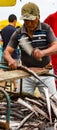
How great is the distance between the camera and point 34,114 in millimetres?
4031

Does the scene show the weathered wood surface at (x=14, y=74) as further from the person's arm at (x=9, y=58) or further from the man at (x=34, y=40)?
the man at (x=34, y=40)

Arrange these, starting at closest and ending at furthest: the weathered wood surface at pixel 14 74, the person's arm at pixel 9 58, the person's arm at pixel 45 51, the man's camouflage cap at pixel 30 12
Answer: the weathered wood surface at pixel 14 74, the person's arm at pixel 9 58, the person's arm at pixel 45 51, the man's camouflage cap at pixel 30 12

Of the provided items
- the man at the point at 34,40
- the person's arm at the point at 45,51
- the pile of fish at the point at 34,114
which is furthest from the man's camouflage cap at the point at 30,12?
the pile of fish at the point at 34,114

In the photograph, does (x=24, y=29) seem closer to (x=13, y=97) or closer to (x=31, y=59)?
(x=31, y=59)

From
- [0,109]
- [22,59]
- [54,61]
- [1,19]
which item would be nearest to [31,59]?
[22,59]

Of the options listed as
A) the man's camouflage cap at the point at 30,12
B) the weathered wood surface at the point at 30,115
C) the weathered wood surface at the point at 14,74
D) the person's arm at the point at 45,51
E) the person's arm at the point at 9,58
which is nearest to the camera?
the weathered wood surface at the point at 30,115

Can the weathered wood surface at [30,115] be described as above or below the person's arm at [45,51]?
below

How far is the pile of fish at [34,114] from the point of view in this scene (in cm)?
382

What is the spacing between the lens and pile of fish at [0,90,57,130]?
150 inches

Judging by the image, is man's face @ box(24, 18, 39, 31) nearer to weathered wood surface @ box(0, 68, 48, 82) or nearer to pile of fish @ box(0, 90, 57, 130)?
weathered wood surface @ box(0, 68, 48, 82)

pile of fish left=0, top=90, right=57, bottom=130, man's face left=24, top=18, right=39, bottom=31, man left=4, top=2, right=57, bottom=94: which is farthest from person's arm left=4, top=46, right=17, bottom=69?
pile of fish left=0, top=90, right=57, bottom=130

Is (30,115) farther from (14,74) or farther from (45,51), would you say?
(45,51)

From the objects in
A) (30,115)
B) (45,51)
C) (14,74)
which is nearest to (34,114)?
(30,115)

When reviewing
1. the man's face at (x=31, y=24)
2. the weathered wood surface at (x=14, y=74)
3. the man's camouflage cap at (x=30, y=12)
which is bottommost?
the weathered wood surface at (x=14, y=74)
